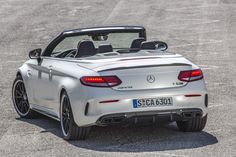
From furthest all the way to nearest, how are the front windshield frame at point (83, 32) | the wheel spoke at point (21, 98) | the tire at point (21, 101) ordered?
the wheel spoke at point (21, 98)
the tire at point (21, 101)
the front windshield frame at point (83, 32)

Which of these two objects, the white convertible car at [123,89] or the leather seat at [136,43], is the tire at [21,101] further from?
the leather seat at [136,43]

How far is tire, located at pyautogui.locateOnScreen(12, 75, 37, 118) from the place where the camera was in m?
13.0

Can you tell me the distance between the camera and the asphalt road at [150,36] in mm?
10203

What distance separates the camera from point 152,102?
33.9ft

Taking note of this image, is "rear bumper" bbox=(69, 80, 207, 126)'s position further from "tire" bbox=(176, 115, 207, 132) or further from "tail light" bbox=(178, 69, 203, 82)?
"tire" bbox=(176, 115, 207, 132)

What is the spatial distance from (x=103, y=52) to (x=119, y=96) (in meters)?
1.34

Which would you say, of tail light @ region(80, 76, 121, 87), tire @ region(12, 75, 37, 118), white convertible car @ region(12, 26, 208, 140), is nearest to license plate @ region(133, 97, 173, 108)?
white convertible car @ region(12, 26, 208, 140)

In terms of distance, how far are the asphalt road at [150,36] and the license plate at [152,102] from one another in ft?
1.57

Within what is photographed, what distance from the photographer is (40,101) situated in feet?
40.2

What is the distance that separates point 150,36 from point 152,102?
15316 mm

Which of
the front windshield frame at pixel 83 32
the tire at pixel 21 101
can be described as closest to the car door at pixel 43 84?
the front windshield frame at pixel 83 32

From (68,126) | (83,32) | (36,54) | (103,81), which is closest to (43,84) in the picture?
(36,54)

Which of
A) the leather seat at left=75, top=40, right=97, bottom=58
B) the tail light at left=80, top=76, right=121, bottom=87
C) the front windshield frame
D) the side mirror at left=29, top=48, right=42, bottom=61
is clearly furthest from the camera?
the side mirror at left=29, top=48, right=42, bottom=61

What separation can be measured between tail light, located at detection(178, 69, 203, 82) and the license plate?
1.15ft
